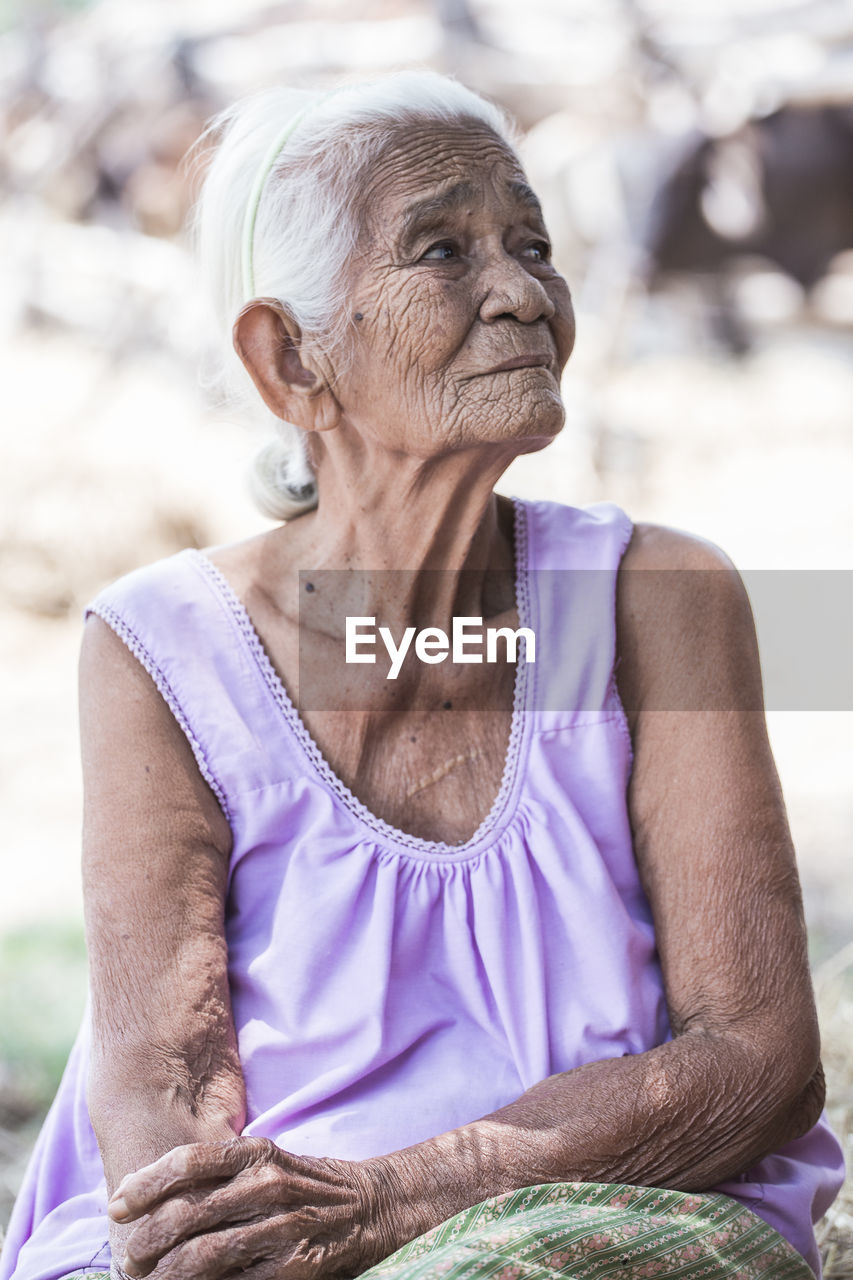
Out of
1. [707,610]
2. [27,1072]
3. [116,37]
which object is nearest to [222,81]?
[116,37]

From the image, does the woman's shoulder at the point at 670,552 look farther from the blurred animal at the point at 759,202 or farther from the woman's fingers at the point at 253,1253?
the blurred animal at the point at 759,202

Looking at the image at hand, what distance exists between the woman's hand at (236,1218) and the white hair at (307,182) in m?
1.22

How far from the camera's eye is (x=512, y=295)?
1.95 meters

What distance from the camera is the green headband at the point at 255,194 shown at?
2.08 m

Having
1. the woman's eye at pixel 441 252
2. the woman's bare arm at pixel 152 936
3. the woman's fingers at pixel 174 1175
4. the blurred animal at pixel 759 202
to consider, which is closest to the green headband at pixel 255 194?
the woman's eye at pixel 441 252

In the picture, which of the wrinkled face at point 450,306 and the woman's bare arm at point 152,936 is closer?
the woman's bare arm at point 152,936

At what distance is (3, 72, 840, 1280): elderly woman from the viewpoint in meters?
1.86

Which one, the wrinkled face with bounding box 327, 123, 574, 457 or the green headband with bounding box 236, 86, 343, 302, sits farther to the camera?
the green headband with bounding box 236, 86, 343, 302

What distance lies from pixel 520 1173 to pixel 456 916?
0.39 meters

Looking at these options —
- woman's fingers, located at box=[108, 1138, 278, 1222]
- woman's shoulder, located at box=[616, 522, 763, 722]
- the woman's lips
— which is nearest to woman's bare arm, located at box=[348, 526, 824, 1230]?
woman's shoulder, located at box=[616, 522, 763, 722]

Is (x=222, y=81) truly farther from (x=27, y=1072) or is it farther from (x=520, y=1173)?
(x=520, y=1173)

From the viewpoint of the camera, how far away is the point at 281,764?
6.70 feet

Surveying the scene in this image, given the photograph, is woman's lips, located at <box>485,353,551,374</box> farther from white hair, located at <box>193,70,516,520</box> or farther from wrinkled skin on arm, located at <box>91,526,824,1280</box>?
wrinkled skin on arm, located at <box>91,526,824,1280</box>

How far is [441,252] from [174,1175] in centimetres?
136
